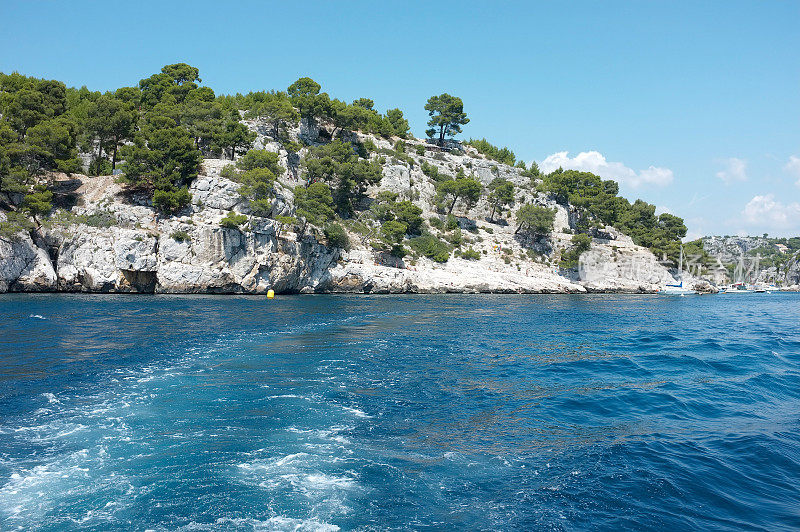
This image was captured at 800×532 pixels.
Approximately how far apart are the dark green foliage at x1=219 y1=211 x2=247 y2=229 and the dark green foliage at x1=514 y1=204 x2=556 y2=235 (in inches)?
1889

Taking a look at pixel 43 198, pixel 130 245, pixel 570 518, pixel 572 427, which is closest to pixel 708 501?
pixel 570 518

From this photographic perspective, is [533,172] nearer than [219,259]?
No

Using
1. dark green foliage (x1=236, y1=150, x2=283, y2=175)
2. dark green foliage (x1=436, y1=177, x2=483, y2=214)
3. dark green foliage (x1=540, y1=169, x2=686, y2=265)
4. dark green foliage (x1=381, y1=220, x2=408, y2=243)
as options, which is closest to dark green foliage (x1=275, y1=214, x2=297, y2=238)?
dark green foliage (x1=236, y1=150, x2=283, y2=175)

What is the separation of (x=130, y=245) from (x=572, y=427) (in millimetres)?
42335

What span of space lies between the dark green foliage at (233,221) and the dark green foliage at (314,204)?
7212 mm

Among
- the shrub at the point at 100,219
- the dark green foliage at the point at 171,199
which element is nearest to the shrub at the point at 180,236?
the dark green foliage at the point at 171,199

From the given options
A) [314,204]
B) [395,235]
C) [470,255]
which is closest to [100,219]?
[314,204]

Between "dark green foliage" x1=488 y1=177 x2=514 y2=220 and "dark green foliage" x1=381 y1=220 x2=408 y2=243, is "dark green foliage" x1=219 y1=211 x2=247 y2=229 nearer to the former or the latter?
"dark green foliage" x1=381 y1=220 x2=408 y2=243

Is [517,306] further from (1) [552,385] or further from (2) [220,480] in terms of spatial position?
(2) [220,480]

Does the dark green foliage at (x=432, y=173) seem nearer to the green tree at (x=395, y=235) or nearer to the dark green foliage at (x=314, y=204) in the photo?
the green tree at (x=395, y=235)

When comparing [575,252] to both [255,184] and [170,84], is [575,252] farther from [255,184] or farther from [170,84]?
[170,84]

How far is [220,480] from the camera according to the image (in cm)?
854

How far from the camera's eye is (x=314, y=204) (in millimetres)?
54562

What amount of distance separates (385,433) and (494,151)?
11025cm
